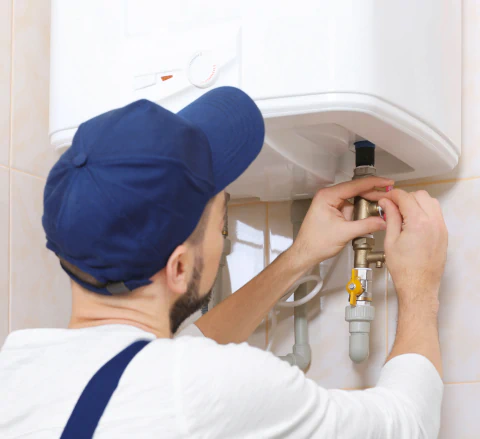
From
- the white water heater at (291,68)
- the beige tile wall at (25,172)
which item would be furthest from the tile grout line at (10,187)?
the white water heater at (291,68)

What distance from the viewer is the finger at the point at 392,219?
38.3 inches

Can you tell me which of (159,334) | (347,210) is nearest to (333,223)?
(347,210)

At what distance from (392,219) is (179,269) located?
0.35m

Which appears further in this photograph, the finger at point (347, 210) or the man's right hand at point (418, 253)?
the finger at point (347, 210)

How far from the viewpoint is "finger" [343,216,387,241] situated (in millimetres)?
1042

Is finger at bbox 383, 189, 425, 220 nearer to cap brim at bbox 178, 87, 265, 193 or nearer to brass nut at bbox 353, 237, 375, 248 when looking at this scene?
brass nut at bbox 353, 237, 375, 248

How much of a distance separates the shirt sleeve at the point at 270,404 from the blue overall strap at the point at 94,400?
0.20 ft

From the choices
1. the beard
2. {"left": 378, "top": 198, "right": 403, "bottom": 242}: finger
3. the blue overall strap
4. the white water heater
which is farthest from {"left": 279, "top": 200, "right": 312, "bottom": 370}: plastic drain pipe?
the blue overall strap

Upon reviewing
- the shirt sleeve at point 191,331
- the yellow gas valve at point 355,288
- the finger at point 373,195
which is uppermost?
the finger at point 373,195

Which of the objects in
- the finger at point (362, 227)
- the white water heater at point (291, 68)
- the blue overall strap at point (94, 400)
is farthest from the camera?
the finger at point (362, 227)

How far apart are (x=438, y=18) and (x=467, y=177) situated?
278 mm

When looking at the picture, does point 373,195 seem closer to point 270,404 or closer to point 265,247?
point 265,247

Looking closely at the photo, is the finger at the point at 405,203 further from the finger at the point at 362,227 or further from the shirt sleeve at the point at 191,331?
the shirt sleeve at the point at 191,331

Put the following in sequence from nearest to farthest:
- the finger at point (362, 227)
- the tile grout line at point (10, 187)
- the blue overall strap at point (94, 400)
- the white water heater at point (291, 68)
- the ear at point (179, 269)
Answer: the blue overall strap at point (94, 400) → the ear at point (179, 269) → the white water heater at point (291, 68) → the finger at point (362, 227) → the tile grout line at point (10, 187)
